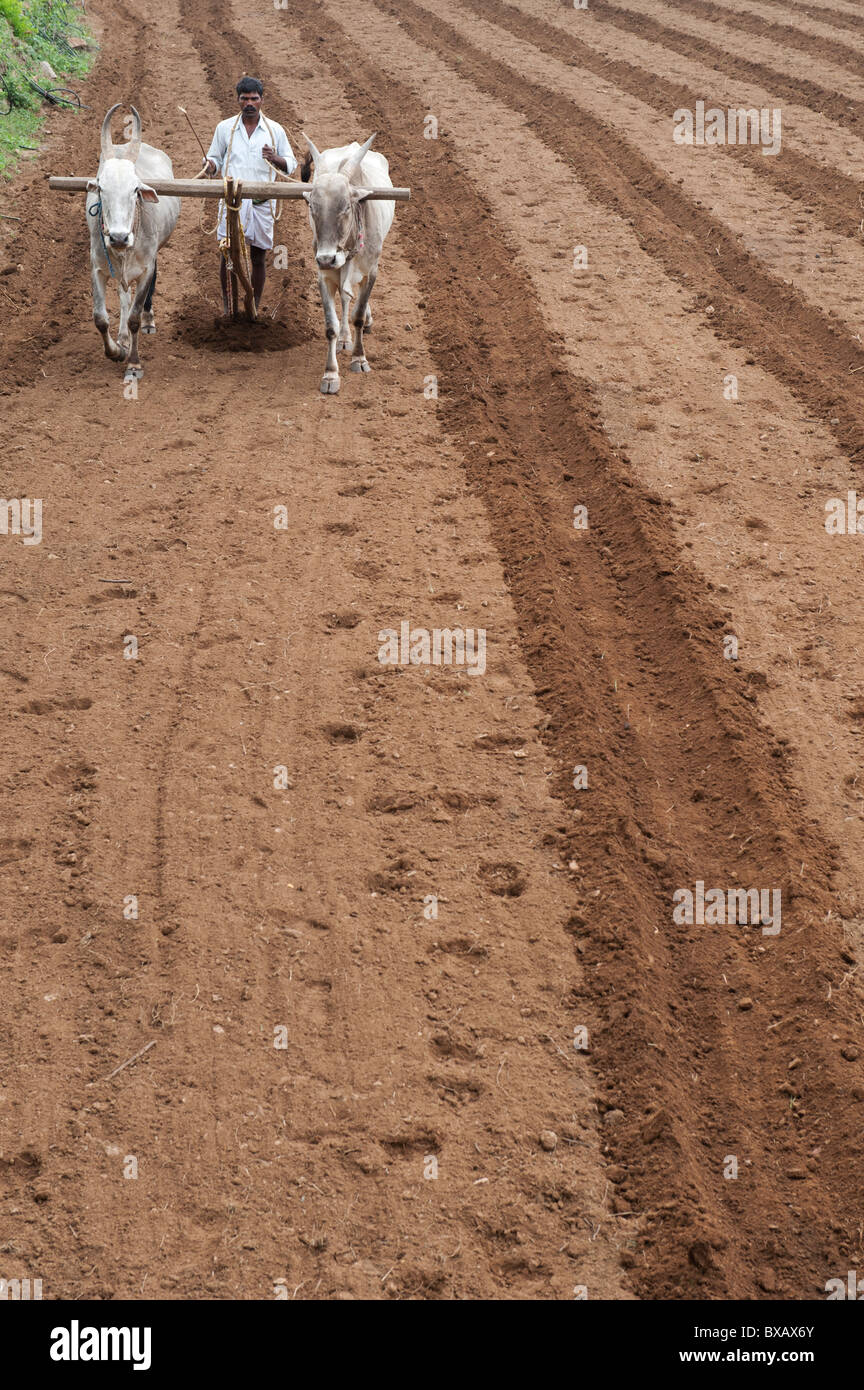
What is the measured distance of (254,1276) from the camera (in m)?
3.48

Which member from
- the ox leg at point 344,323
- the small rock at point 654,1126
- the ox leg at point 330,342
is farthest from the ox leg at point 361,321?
the small rock at point 654,1126

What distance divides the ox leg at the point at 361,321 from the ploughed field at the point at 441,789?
328mm

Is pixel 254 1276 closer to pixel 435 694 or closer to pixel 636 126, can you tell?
pixel 435 694

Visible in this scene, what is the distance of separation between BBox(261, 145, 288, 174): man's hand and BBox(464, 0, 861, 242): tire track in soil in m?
6.16

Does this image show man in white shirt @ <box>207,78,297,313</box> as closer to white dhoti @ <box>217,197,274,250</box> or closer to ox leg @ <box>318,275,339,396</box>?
white dhoti @ <box>217,197,274,250</box>

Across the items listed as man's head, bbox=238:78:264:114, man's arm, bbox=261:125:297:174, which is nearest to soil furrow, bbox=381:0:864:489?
man's arm, bbox=261:125:297:174

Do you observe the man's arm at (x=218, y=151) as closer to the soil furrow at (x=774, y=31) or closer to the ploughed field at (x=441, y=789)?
the ploughed field at (x=441, y=789)

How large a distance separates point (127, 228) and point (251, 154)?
223cm

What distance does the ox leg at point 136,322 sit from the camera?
888 cm

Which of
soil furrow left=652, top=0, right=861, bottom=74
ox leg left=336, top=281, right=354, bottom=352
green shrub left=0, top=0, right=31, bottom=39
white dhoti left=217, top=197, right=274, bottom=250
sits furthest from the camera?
soil furrow left=652, top=0, right=861, bottom=74

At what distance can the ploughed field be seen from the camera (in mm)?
3732

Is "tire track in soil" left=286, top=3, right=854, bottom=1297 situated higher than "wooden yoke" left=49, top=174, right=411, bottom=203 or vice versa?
"wooden yoke" left=49, top=174, right=411, bottom=203

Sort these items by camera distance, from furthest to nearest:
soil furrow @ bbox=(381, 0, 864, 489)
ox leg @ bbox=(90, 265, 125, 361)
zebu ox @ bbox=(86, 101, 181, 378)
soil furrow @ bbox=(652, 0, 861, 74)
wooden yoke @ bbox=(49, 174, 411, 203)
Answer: soil furrow @ bbox=(652, 0, 861, 74)
soil furrow @ bbox=(381, 0, 864, 489)
ox leg @ bbox=(90, 265, 125, 361)
wooden yoke @ bbox=(49, 174, 411, 203)
zebu ox @ bbox=(86, 101, 181, 378)

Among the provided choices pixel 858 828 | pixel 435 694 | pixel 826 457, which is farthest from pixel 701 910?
pixel 826 457
